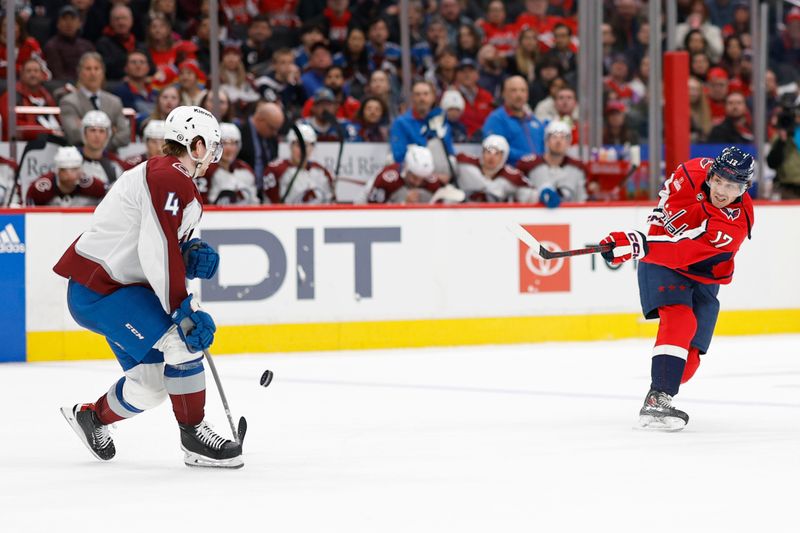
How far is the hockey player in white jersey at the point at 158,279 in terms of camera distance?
3922 millimetres

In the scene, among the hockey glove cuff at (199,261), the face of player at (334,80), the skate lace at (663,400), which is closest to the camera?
the hockey glove cuff at (199,261)

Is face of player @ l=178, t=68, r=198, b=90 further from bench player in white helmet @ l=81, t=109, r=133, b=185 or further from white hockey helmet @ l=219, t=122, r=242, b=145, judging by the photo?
bench player in white helmet @ l=81, t=109, r=133, b=185

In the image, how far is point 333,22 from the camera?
35.7 ft

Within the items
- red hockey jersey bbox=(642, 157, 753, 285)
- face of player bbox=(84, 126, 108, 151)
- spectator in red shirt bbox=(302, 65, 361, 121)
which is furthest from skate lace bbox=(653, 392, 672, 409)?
spectator in red shirt bbox=(302, 65, 361, 121)

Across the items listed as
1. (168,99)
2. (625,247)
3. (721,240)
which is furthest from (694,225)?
(168,99)

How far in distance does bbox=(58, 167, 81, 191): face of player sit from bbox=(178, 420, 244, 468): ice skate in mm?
4146

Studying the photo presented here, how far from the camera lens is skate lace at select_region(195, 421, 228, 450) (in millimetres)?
4129

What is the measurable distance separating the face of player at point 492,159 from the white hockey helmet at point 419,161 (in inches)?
18.3

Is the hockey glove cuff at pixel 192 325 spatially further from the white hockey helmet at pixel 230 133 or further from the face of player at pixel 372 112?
the face of player at pixel 372 112

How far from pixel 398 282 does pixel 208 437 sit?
420 cm

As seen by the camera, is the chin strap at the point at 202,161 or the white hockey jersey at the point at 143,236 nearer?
the white hockey jersey at the point at 143,236

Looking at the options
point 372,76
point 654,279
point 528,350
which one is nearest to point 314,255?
point 528,350

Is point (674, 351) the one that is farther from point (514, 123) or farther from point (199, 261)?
point (514, 123)

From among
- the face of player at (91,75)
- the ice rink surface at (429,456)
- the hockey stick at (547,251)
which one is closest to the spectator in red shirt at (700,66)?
the ice rink surface at (429,456)
